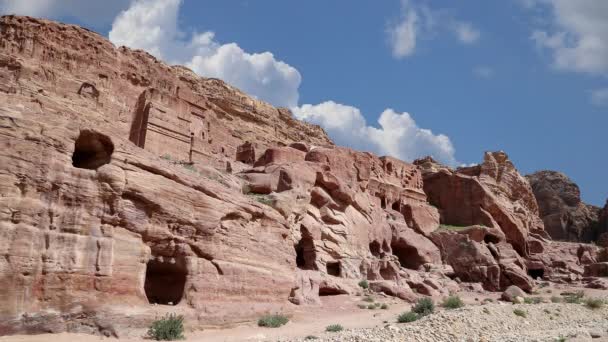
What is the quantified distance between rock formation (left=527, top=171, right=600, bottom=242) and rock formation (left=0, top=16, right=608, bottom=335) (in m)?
15.7

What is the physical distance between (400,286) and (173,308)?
52.4 ft

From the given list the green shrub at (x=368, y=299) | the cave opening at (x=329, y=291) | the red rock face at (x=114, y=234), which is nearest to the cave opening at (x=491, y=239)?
the green shrub at (x=368, y=299)

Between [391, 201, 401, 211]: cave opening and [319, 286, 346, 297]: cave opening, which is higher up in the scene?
[391, 201, 401, 211]: cave opening

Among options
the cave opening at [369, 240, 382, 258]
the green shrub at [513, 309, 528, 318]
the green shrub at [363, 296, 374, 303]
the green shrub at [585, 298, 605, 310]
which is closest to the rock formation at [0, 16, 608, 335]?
the cave opening at [369, 240, 382, 258]

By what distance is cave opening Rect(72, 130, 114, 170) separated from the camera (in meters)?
14.4

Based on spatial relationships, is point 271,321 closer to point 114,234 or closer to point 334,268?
point 114,234

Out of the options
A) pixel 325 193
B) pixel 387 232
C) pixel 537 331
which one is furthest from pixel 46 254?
pixel 387 232

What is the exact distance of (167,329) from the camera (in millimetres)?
13211

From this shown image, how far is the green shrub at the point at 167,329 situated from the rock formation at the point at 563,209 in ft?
210

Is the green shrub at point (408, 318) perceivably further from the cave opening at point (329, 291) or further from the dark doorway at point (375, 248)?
the dark doorway at point (375, 248)

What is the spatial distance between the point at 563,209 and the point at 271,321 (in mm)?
64673

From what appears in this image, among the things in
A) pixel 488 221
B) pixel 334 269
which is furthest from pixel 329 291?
pixel 488 221

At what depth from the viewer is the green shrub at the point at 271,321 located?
16641 millimetres

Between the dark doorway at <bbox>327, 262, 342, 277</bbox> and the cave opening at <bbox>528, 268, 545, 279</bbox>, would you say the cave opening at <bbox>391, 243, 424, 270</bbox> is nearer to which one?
the dark doorway at <bbox>327, 262, 342, 277</bbox>
